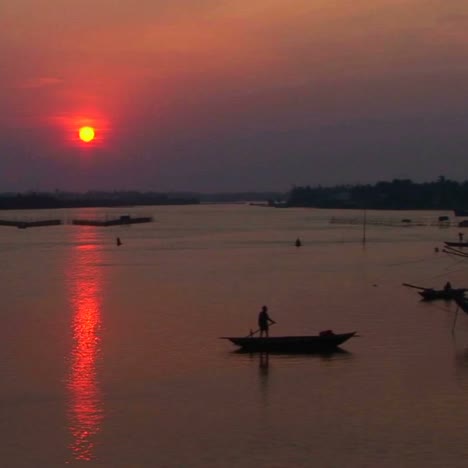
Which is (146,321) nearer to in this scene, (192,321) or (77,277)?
(192,321)

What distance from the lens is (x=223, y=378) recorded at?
17.6m

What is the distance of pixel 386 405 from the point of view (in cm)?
1548

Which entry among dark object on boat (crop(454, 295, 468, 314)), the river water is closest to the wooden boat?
the river water

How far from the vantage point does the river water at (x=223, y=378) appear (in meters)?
13.4

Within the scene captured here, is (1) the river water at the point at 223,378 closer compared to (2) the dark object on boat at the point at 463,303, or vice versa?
(1) the river water at the point at 223,378

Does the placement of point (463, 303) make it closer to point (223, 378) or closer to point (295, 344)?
point (295, 344)

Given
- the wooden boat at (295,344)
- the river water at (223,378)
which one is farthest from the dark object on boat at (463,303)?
the wooden boat at (295,344)

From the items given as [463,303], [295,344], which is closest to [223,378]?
[295,344]

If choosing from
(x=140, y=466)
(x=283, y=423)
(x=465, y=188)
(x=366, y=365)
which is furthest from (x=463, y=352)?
(x=465, y=188)

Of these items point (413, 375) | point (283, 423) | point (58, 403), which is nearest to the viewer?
point (283, 423)

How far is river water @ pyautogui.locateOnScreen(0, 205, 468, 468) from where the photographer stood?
13.4 meters

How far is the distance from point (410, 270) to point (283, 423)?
28864 mm

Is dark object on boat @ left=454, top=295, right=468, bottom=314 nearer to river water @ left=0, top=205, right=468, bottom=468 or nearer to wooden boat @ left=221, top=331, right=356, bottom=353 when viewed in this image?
river water @ left=0, top=205, right=468, bottom=468

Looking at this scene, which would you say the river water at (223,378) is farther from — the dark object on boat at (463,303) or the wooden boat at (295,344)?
the dark object on boat at (463,303)
